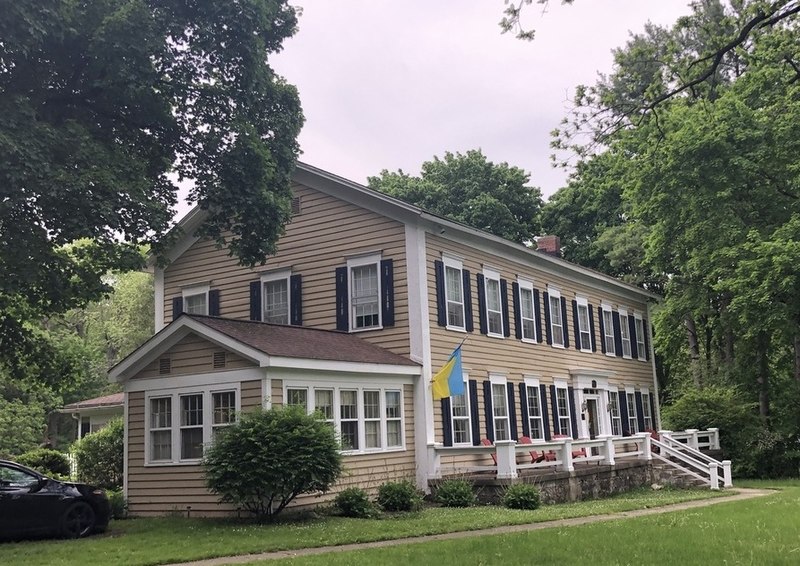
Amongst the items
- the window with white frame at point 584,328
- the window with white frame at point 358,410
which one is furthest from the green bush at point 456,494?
the window with white frame at point 584,328

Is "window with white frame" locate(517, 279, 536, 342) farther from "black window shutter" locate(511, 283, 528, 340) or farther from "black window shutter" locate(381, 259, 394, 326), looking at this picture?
"black window shutter" locate(381, 259, 394, 326)

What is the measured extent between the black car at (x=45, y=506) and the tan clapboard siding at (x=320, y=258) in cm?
754

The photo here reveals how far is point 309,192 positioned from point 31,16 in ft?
34.1

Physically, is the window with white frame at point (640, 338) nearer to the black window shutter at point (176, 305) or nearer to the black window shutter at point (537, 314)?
the black window shutter at point (537, 314)

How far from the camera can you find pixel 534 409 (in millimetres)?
24688

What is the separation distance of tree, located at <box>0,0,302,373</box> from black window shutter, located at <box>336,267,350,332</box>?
359 centimetres

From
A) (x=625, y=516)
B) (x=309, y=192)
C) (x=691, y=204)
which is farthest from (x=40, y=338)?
(x=691, y=204)

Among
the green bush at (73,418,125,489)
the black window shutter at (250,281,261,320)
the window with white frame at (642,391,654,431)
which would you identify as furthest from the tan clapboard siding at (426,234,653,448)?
the green bush at (73,418,125,489)

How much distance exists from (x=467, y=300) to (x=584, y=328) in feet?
27.4

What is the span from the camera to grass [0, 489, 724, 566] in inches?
447

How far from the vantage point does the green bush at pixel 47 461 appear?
83.9ft

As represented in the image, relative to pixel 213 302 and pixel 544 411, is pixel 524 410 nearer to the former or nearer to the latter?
pixel 544 411

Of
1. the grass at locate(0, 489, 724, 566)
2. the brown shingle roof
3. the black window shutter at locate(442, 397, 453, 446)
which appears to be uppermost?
the brown shingle roof

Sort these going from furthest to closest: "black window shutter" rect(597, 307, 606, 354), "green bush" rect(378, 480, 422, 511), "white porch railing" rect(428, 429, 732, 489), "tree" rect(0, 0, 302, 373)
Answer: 1. "black window shutter" rect(597, 307, 606, 354)
2. "white porch railing" rect(428, 429, 732, 489)
3. "green bush" rect(378, 480, 422, 511)
4. "tree" rect(0, 0, 302, 373)
